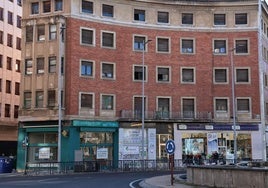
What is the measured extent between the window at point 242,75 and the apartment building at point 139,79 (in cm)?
11

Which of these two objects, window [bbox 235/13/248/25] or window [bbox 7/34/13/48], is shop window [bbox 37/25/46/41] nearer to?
window [bbox 7/34/13/48]

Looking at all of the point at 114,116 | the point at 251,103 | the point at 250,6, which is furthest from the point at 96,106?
the point at 250,6

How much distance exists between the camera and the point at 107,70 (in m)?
48.2

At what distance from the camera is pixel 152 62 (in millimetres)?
50094

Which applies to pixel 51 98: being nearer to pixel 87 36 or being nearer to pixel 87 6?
pixel 87 36

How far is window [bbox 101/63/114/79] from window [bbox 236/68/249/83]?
14056 millimetres

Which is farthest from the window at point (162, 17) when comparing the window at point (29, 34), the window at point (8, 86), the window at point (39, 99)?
the window at point (8, 86)

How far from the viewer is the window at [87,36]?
47.0 meters

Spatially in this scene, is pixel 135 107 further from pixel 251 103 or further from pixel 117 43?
pixel 251 103

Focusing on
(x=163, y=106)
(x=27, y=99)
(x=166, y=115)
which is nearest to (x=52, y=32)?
(x=27, y=99)

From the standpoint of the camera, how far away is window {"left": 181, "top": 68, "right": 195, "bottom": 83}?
5103 cm

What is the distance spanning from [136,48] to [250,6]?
13.8 metres

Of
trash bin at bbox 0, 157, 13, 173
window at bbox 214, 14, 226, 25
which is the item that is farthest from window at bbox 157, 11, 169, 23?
trash bin at bbox 0, 157, 13, 173

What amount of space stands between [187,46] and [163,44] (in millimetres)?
2741
